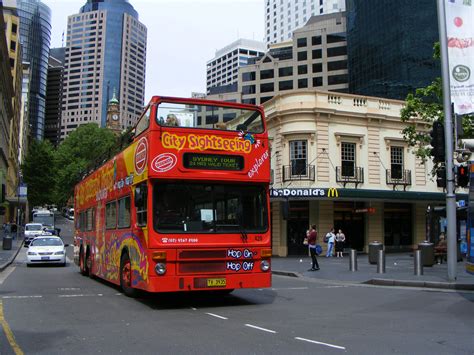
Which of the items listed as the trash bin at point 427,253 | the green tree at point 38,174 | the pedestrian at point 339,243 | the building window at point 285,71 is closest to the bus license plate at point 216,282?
the trash bin at point 427,253

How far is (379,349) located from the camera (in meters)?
6.66

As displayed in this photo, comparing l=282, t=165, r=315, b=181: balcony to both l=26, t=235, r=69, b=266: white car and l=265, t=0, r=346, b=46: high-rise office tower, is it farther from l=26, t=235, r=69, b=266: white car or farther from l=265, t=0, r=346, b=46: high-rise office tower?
l=265, t=0, r=346, b=46: high-rise office tower

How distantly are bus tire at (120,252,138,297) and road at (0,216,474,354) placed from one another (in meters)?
0.23

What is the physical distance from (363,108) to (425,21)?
48219mm

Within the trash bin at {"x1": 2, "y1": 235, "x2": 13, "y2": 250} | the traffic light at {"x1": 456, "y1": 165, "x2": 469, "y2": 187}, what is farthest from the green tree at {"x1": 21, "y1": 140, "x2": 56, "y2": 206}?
the traffic light at {"x1": 456, "y1": 165, "x2": 469, "y2": 187}

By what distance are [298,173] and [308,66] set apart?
66729 millimetres

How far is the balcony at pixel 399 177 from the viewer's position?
3256 cm

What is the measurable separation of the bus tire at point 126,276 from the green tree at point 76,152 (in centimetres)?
7059

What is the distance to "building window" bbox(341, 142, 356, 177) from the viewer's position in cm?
3175

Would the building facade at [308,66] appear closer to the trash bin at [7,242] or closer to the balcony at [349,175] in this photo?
the balcony at [349,175]

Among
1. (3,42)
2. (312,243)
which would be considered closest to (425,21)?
(3,42)

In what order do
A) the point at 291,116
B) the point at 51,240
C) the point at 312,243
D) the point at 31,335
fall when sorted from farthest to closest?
the point at 291,116, the point at 51,240, the point at 312,243, the point at 31,335


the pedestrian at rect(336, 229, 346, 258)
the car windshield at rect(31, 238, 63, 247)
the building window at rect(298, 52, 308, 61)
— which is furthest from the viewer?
the building window at rect(298, 52, 308, 61)

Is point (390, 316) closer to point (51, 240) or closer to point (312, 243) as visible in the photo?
point (312, 243)
